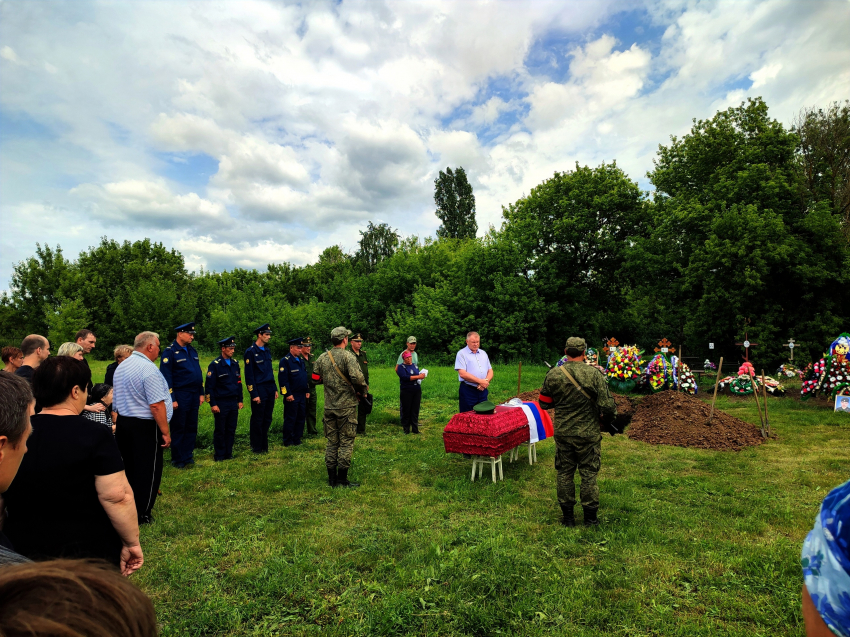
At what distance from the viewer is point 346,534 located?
5121 mm

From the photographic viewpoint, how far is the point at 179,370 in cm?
777

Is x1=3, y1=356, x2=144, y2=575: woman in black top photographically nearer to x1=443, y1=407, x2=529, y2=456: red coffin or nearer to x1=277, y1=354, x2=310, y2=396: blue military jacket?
x1=443, y1=407, x2=529, y2=456: red coffin

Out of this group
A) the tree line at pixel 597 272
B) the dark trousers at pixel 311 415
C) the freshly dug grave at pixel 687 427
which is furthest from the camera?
the tree line at pixel 597 272

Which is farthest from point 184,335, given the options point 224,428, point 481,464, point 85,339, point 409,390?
point 481,464

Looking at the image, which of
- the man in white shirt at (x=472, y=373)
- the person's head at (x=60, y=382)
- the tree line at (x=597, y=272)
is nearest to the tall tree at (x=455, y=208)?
the tree line at (x=597, y=272)

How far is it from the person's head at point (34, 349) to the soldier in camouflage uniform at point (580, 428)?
233 inches

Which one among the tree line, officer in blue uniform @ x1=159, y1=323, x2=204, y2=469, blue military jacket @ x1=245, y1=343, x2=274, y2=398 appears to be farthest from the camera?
the tree line

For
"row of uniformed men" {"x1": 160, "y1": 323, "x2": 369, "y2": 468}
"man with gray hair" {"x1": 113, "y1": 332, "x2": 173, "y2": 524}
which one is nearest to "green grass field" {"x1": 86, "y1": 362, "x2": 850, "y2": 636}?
"row of uniformed men" {"x1": 160, "y1": 323, "x2": 369, "y2": 468}

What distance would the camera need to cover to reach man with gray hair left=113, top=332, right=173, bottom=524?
4.75 m

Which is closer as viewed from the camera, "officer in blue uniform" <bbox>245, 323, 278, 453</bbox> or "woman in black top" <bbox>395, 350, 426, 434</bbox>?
"officer in blue uniform" <bbox>245, 323, 278, 453</bbox>

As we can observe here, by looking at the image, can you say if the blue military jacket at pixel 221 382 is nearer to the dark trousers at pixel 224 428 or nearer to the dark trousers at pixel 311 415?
the dark trousers at pixel 224 428

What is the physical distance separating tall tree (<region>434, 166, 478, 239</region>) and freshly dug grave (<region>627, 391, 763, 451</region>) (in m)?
29.8

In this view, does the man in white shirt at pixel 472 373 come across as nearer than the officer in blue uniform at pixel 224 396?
Yes

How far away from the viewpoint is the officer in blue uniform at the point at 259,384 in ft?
28.5
